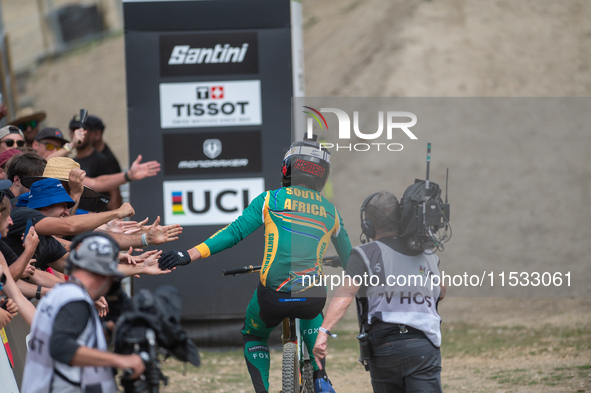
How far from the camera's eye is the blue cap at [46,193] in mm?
5211

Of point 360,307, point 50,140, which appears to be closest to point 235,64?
point 50,140

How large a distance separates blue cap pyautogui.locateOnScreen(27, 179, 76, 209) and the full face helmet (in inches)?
74.7

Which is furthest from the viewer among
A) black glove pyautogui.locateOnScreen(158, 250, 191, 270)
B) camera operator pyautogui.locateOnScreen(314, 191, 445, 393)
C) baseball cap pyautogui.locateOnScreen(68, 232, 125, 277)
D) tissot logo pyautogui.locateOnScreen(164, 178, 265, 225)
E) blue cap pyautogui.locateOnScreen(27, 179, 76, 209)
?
tissot logo pyautogui.locateOnScreen(164, 178, 265, 225)

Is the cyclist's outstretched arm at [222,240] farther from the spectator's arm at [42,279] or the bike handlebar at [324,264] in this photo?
the spectator's arm at [42,279]

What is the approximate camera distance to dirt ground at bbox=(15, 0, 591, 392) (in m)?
8.62

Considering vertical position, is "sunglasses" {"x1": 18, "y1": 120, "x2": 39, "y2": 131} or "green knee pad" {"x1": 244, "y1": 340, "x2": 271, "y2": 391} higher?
"sunglasses" {"x1": 18, "y1": 120, "x2": 39, "y2": 131}

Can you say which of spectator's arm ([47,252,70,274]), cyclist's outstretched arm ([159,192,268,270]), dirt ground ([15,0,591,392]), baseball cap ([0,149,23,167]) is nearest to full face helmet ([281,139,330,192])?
cyclist's outstretched arm ([159,192,268,270])

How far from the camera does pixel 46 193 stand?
5.25m

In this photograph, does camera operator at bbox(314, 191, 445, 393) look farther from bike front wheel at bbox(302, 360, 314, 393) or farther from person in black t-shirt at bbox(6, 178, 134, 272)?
person in black t-shirt at bbox(6, 178, 134, 272)

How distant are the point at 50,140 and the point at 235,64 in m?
2.70

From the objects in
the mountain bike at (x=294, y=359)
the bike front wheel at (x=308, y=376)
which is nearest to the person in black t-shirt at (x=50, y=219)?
the mountain bike at (x=294, y=359)

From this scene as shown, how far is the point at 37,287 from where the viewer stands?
17.0ft

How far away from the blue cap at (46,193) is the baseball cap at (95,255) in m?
2.04

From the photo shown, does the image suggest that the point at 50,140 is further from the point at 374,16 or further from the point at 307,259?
the point at 374,16
